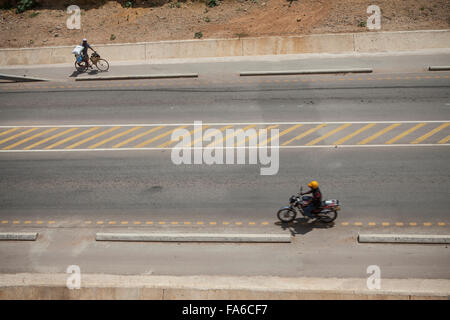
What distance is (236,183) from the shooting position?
48.2 feet

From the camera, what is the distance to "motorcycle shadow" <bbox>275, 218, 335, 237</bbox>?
12.8 meters

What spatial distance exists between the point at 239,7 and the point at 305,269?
2127cm

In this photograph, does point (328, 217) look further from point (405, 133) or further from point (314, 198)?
point (405, 133)

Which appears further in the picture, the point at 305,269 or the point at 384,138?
the point at 384,138

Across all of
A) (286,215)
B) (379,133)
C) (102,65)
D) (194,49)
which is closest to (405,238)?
(286,215)

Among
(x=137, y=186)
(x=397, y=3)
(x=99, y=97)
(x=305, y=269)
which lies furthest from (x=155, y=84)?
(x=397, y=3)

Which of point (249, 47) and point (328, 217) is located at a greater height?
point (249, 47)

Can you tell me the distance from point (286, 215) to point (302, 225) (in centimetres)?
66

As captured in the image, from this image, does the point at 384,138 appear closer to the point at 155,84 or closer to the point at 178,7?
the point at 155,84

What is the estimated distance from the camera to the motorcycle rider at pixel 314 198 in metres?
12.2

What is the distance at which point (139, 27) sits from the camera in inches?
1046

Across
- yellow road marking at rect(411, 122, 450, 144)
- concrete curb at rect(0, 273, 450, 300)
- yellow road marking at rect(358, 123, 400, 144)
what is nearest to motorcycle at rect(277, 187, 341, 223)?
concrete curb at rect(0, 273, 450, 300)

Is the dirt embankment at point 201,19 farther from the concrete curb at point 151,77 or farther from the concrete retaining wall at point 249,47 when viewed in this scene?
the concrete curb at point 151,77

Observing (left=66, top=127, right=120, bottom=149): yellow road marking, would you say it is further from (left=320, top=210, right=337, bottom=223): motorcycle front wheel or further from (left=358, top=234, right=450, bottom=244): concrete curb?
(left=358, top=234, right=450, bottom=244): concrete curb
